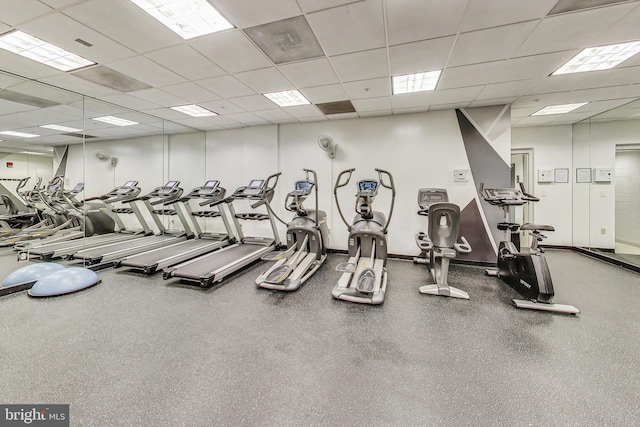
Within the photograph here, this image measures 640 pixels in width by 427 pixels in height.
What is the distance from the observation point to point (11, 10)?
211 cm

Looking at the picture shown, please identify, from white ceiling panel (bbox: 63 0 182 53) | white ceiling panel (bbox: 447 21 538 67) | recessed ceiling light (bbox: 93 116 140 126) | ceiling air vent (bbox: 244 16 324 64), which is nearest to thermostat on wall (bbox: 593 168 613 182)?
white ceiling panel (bbox: 447 21 538 67)

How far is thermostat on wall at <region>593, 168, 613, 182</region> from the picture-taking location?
5.17 m

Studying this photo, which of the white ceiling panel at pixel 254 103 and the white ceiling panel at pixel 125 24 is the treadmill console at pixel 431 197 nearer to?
the white ceiling panel at pixel 254 103

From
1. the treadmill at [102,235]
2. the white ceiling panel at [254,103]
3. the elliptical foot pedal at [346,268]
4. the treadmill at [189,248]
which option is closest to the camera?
the elliptical foot pedal at [346,268]

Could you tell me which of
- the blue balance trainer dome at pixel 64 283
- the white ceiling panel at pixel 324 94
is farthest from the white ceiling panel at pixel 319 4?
the blue balance trainer dome at pixel 64 283

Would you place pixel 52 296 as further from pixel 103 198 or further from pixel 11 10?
pixel 11 10

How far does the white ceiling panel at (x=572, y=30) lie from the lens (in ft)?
7.06

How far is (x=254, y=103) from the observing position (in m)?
4.38

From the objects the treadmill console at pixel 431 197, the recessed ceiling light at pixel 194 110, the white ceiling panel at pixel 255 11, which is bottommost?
the treadmill console at pixel 431 197

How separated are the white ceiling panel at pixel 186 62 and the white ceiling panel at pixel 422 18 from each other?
85.6 inches

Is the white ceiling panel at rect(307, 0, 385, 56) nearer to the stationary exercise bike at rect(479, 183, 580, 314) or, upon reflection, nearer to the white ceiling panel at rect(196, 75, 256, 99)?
the white ceiling panel at rect(196, 75, 256, 99)

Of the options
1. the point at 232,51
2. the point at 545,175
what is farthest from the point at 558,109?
the point at 232,51

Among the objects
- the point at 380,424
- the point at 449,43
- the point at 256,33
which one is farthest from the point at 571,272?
the point at 256,33

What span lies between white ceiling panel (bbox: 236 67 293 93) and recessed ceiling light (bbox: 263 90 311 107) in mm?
193
